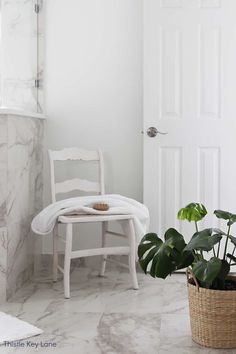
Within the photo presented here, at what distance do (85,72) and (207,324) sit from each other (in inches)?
81.8

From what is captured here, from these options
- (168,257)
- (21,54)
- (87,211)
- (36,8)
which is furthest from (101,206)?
(36,8)

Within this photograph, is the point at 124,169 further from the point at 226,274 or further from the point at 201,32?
the point at 226,274

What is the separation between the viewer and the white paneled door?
11.9 feet

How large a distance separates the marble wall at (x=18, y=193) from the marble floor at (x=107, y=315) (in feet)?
0.49

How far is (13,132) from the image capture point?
3197 millimetres

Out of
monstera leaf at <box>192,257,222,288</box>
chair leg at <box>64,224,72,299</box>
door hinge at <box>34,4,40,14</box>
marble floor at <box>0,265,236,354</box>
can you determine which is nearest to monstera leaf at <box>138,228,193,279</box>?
monstera leaf at <box>192,257,222,288</box>

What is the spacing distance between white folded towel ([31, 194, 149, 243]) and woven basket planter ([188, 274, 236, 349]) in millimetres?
969

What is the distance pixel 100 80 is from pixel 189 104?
642 mm

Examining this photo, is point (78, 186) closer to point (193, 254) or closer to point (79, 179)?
point (79, 179)

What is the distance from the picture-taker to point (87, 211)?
3.25 meters

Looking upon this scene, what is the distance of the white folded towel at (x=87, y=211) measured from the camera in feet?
10.8

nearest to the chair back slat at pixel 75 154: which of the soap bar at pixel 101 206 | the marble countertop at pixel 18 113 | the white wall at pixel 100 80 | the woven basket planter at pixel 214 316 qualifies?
the white wall at pixel 100 80

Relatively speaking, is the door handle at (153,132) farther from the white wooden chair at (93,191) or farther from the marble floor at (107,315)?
the marble floor at (107,315)

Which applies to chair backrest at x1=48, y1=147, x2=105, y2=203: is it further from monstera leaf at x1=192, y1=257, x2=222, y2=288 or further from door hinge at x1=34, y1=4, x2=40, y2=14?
monstera leaf at x1=192, y1=257, x2=222, y2=288
